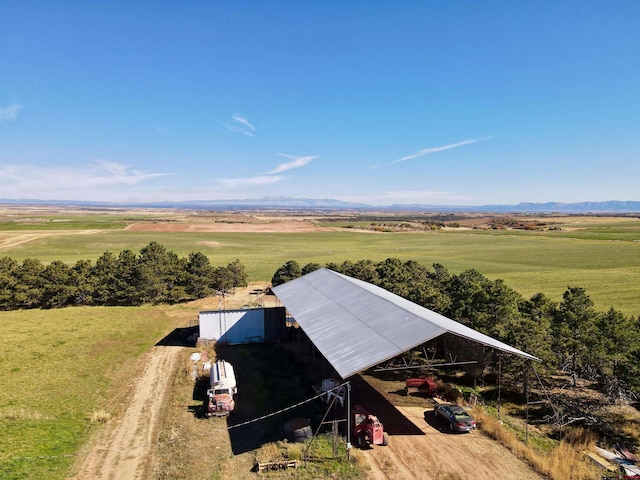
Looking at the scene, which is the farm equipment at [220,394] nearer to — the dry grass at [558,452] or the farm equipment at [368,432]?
the farm equipment at [368,432]

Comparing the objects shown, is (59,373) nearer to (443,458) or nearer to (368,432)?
(368,432)

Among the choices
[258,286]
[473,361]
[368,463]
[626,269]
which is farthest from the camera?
[626,269]

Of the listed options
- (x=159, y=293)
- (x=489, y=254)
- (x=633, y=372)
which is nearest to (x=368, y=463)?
(x=633, y=372)

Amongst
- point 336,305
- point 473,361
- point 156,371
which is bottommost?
point 156,371

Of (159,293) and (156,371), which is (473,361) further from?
(159,293)

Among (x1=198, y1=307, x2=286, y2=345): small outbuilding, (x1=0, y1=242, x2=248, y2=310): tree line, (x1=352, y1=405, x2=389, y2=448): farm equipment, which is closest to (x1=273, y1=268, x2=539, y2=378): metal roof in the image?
(x1=198, y1=307, x2=286, y2=345): small outbuilding

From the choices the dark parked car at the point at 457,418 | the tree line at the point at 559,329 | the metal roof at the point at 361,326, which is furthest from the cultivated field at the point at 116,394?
the tree line at the point at 559,329
